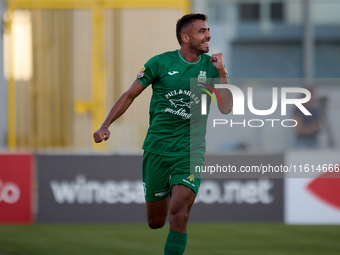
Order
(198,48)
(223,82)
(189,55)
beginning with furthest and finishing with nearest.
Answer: (189,55) < (198,48) < (223,82)

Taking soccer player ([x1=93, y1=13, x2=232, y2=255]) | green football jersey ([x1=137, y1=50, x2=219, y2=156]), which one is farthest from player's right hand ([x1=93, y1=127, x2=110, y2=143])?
green football jersey ([x1=137, y1=50, x2=219, y2=156])

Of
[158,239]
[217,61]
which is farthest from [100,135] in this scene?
[158,239]

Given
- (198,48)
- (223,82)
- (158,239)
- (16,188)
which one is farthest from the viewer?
(16,188)

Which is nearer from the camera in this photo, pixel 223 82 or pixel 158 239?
pixel 223 82

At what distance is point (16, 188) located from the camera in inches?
315

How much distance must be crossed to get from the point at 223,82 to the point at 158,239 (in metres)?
3.06

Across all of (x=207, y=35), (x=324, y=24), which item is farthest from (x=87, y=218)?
(x=324, y=24)

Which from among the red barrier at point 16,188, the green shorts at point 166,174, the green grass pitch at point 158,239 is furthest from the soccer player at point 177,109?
the red barrier at point 16,188

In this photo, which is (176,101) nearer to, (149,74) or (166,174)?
(149,74)

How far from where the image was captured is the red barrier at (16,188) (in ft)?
26.1

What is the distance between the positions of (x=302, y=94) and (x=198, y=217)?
7.87 ft

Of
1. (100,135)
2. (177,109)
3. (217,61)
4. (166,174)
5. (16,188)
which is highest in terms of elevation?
(217,61)

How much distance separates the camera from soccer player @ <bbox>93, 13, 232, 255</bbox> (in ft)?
14.5

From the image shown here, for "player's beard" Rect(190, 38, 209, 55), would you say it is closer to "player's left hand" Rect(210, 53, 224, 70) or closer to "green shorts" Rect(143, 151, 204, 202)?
"player's left hand" Rect(210, 53, 224, 70)
